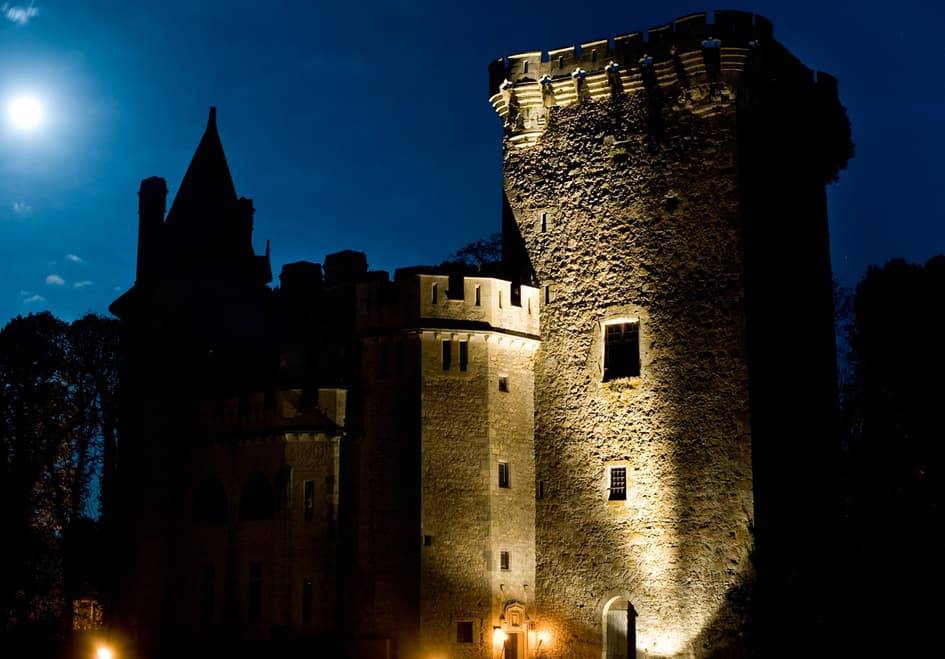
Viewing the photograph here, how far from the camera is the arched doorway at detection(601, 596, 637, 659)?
30.1m

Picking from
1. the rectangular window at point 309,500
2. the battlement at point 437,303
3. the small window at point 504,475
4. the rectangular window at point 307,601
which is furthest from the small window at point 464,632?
the battlement at point 437,303

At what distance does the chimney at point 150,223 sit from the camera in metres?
40.5

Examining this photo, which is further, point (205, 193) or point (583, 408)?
point (205, 193)

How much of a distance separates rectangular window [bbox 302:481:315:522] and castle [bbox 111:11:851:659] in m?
0.08

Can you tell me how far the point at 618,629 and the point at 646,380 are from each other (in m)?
6.02

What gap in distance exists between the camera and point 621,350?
1231 inches

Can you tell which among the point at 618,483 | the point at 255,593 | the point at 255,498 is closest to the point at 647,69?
the point at 618,483

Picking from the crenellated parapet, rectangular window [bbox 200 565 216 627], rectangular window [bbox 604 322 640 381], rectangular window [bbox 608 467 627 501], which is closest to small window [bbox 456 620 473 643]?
rectangular window [bbox 608 467 627 501]

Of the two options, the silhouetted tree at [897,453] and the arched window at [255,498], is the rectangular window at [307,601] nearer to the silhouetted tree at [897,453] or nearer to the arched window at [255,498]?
the arched window at [255,498]

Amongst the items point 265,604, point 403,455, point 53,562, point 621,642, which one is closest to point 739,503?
point 621,642

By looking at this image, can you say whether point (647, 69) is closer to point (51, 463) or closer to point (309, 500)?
point (309, 500)

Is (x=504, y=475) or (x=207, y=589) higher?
(x=504, y=475)

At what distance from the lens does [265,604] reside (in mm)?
31750

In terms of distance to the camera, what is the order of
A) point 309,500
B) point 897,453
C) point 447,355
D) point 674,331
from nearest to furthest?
point 897,453 → point 674,331 → point 447,355 → point 309,500
